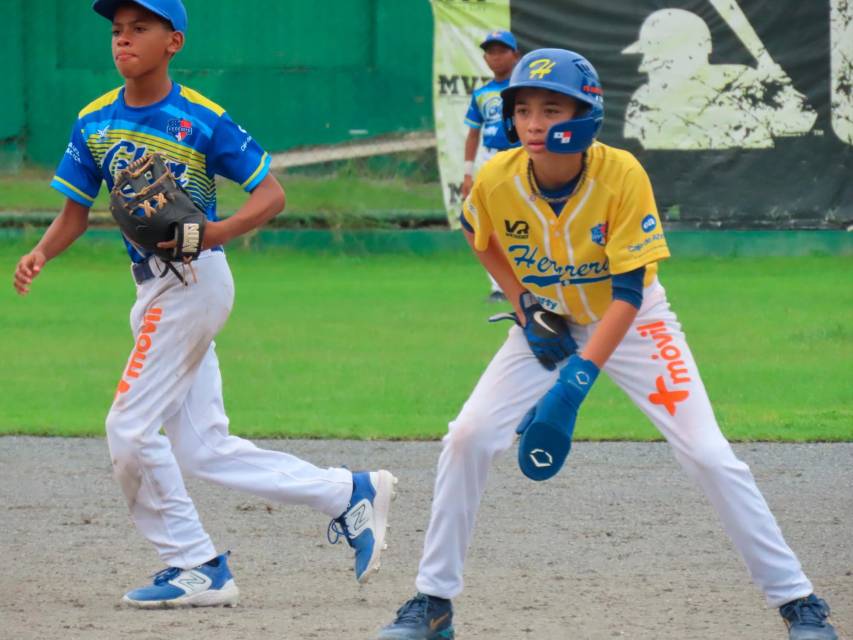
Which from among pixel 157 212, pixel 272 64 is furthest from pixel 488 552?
pixel 272 64

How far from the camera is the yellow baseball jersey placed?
173 inches

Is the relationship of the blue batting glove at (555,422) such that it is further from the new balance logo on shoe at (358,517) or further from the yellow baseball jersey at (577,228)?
the new balance logo on shoe at (358,517)

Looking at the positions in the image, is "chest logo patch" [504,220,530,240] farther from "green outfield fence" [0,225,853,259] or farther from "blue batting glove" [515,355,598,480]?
"green outfield fence" [0,225,853,259]

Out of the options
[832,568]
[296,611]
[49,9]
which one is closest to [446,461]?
[296,611]

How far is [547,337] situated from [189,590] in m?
1.37

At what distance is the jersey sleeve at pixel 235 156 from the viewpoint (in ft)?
16.1

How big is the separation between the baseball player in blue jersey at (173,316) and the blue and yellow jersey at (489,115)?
7.38 m

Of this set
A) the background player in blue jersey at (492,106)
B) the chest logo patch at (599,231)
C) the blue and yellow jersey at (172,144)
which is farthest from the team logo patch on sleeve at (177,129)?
the background player in blue jersey at (492,106)

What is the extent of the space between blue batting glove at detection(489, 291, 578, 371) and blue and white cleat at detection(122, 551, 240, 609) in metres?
1.23

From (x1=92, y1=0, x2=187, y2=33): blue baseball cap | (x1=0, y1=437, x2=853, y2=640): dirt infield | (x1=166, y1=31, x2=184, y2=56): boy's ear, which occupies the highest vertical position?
(x1=92, y1=0, x2=187, y2=33): blue baseball cap

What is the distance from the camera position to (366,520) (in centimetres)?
515

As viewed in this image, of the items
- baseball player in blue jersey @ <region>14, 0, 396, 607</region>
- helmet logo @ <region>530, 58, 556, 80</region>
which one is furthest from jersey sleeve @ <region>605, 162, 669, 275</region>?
baseball player in blue jersey @ <region>14, 0, 396, 607</region>

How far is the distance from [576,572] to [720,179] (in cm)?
1093

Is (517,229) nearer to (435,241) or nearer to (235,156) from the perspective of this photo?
(235,156)
